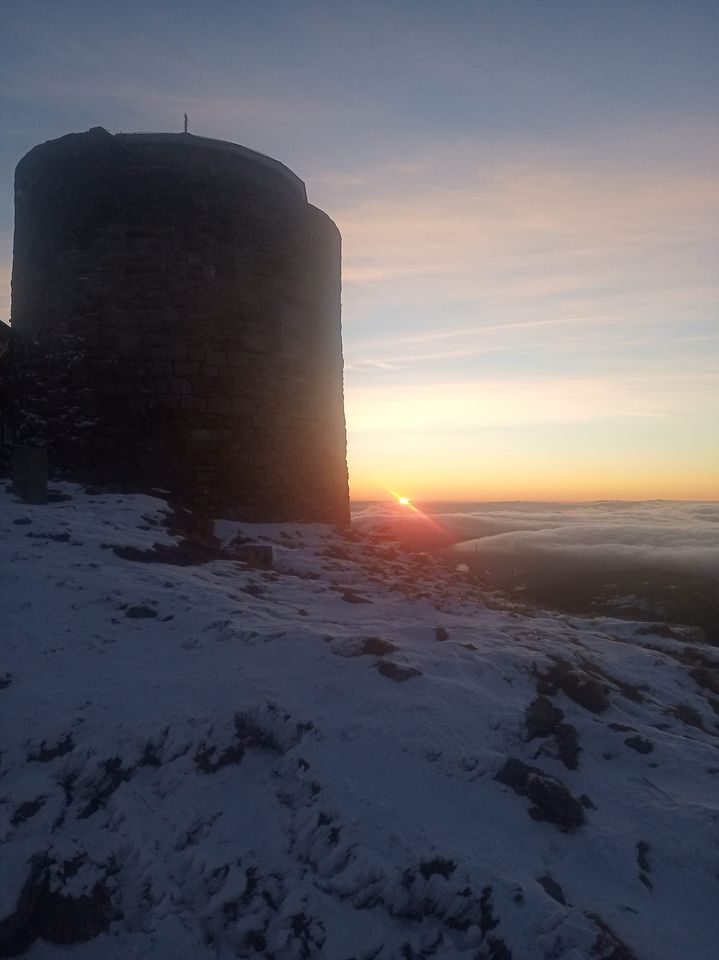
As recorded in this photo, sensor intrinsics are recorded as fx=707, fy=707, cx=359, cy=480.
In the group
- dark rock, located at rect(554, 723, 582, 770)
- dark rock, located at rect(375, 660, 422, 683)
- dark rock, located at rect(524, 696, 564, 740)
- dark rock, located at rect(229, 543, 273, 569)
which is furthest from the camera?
dark rock, located at rect(229, 543, 273, 569)

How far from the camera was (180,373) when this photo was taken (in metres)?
8.54

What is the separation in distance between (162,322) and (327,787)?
6.65 meters

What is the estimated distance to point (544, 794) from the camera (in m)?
3.27

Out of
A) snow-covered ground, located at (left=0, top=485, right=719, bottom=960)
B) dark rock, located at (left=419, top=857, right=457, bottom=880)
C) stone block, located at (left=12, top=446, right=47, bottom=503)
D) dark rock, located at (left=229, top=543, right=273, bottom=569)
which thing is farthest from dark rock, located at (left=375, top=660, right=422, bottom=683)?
stone block, located at (left=12, top=446, right=47, bottom=503)

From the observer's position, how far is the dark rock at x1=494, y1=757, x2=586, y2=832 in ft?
10.4

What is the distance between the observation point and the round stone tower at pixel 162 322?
27.9ft

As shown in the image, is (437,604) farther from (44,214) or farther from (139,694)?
(44,214)

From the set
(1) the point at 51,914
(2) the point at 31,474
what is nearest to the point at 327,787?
(1) the point at 51,914

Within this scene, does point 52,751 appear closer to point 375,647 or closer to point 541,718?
point 375,647

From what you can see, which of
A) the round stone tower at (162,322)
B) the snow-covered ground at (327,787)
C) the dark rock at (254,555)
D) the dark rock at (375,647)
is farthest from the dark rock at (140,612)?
the round stone tower at (162,322)

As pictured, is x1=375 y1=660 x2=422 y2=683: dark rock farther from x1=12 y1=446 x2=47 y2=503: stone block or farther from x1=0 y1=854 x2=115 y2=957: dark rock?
x1=12 y1=446 x2=47 y2=503: stone block

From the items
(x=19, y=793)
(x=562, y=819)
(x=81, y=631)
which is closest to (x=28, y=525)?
(x=81, y=631)

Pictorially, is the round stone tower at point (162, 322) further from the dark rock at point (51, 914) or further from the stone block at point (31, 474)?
the dark rock at point (51, 914)

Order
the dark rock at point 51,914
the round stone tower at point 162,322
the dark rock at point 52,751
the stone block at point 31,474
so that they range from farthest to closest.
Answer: the round stone tower at point 162,322
the stone block at point 31,474
the dark rock at point 52,751
the dark rock at point 51,914
